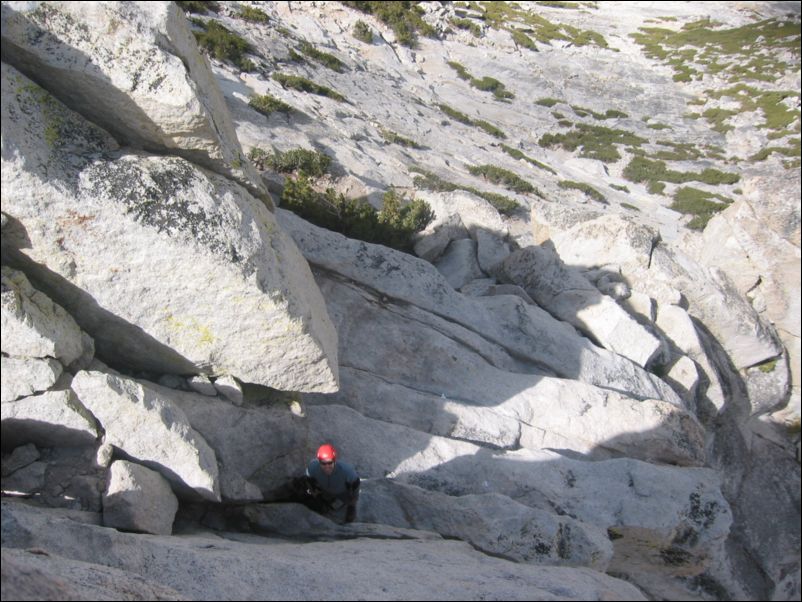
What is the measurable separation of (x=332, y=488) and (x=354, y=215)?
9457 mm

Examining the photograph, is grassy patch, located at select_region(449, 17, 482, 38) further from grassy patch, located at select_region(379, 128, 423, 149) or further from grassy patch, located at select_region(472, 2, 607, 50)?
grassy patch, located at select_region(379, 128, 423, 149)

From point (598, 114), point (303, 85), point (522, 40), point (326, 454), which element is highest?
point (522, 40)

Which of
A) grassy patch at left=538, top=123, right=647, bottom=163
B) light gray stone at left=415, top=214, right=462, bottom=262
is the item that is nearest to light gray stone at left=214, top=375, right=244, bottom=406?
light gray stone at left=415, top=214, right=462, bottom=262

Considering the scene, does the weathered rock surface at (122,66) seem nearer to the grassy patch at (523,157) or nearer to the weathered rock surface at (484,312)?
the weathered rock surface at (484,312)

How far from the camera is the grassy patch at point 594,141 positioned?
47.6 m

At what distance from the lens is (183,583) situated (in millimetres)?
5668

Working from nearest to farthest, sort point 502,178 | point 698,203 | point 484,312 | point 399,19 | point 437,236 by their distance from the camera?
point 484,312 → point 437,236 → point 502,178 → point 698,203 → point 399,19

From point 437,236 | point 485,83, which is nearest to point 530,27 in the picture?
point 485,83

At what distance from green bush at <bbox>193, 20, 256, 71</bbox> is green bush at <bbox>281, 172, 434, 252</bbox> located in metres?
13.4

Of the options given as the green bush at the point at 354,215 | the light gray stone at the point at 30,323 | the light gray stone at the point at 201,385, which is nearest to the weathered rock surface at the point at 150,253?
the light gray stone at the point at 201,385

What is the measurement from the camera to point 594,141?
50312 mm

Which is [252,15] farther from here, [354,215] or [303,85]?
[354,215]

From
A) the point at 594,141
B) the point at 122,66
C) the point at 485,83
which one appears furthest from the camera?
the point at 485,83

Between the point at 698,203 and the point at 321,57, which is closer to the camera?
the point at 321,57
